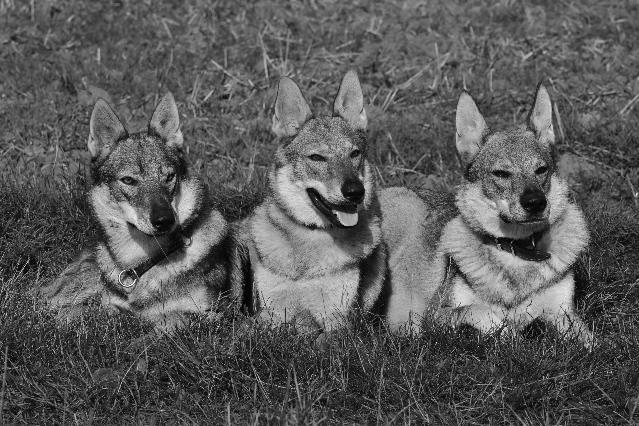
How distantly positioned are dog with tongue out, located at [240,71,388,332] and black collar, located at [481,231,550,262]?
97cm

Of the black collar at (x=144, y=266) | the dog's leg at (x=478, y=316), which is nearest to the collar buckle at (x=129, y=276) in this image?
the black collar at (x=144, y=266)

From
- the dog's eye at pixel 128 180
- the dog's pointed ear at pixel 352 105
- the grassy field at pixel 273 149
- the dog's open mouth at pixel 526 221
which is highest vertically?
the dog's pointed ear at pixel 352 105

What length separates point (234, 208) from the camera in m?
7.99

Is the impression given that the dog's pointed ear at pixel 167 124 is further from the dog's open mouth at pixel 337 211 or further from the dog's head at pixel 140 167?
the dog's open mouth at pixel 337 211

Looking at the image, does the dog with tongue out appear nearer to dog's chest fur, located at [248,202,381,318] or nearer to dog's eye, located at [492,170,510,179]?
dog's chest fur, located at [248,202,381,318]

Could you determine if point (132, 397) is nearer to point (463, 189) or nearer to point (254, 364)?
point (254, 364)

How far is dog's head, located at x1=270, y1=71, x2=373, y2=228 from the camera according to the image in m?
6.17

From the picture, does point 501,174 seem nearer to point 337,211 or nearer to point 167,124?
point 337,211

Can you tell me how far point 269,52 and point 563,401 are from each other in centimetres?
631

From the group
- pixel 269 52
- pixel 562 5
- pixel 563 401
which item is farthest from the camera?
pixel 562 5

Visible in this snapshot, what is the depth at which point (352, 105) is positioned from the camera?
6852 millimetres

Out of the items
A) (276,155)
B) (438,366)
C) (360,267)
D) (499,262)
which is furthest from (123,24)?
(438,366)

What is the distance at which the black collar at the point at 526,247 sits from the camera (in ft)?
20.6

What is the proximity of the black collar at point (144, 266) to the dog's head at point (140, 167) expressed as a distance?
240 mm
